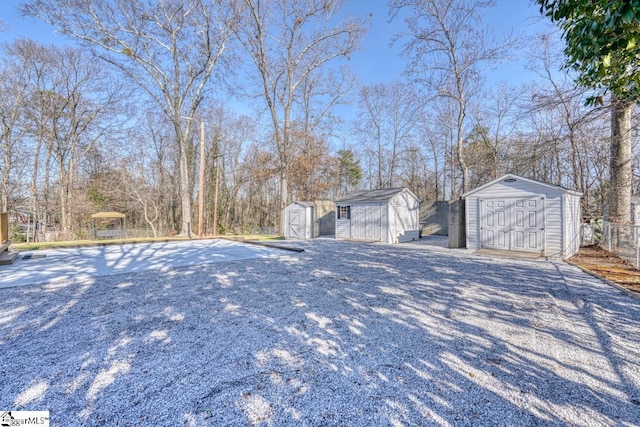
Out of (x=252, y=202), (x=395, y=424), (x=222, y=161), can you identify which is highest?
(x=222, y=161)

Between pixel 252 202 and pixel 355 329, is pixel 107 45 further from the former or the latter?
pixel 355 329

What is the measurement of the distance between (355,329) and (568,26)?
4.10 metres

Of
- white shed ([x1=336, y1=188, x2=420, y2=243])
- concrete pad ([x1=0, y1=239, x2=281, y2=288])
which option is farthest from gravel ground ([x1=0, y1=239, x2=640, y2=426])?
white shed ([x1=336, y1=188, x2=420, y2=243])

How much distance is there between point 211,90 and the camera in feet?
52.4

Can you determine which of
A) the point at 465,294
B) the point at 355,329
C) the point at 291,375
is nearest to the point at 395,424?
the point at 291,375

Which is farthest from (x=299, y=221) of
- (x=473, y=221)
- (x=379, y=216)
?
(x=473, y=221)

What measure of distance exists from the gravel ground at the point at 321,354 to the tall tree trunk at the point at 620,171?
5.96 meters

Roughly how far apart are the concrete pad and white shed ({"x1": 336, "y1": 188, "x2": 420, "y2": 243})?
4.51 meters

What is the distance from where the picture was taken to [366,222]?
1262 centimetres

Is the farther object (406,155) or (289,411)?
(406,155)

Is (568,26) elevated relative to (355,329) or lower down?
elevated

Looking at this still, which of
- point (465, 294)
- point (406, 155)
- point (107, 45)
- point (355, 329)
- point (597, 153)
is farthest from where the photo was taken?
point (406, 155)

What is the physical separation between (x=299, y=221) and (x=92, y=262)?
8.70m

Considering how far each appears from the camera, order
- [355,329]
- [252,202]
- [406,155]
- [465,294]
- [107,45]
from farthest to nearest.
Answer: [252,202] → [406,155] → [107,45] → [465,294] → [355,329]
